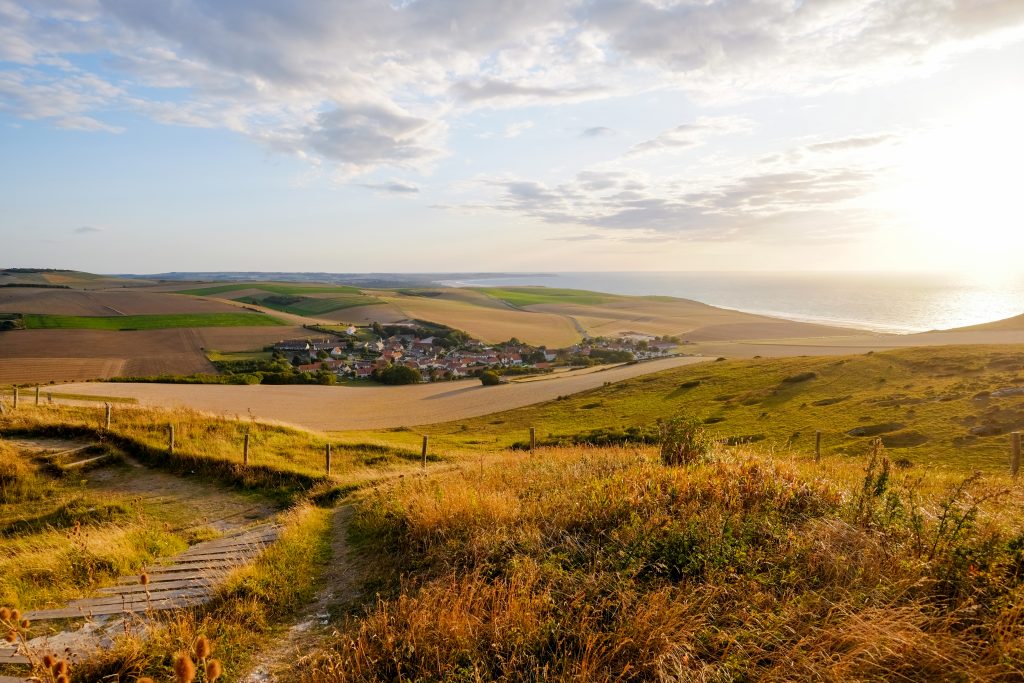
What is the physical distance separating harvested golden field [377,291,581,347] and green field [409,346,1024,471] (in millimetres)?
67628

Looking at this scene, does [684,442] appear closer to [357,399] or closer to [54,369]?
[357,399]

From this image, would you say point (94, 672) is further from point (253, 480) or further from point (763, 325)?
point (763, 325)

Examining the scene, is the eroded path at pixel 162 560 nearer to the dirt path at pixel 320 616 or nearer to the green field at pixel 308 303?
the dirt path at pixel 320 616

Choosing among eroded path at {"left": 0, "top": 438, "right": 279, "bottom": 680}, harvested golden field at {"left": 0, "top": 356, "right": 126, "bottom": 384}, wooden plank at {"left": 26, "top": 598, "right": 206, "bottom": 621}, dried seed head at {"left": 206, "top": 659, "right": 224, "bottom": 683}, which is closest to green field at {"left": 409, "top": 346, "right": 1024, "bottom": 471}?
eroded path at {"left": 0, "top": 438, "right": 279, "bottom": 680}

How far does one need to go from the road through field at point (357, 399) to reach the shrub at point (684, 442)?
1361 inches

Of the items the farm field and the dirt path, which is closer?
the dirt path

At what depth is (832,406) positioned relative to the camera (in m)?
35.7

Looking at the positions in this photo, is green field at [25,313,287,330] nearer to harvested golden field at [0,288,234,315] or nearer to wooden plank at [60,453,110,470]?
harvested golden field at [0,288,234,315]

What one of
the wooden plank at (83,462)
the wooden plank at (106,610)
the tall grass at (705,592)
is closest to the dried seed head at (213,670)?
the tall grass at (705,592)

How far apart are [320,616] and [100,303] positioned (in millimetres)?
135616

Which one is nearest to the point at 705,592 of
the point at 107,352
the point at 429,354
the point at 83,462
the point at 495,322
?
the point at 83,462

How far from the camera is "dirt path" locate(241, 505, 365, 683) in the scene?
598 centimetres

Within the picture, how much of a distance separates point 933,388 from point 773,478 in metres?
34.7

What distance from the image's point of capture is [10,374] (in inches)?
2275
